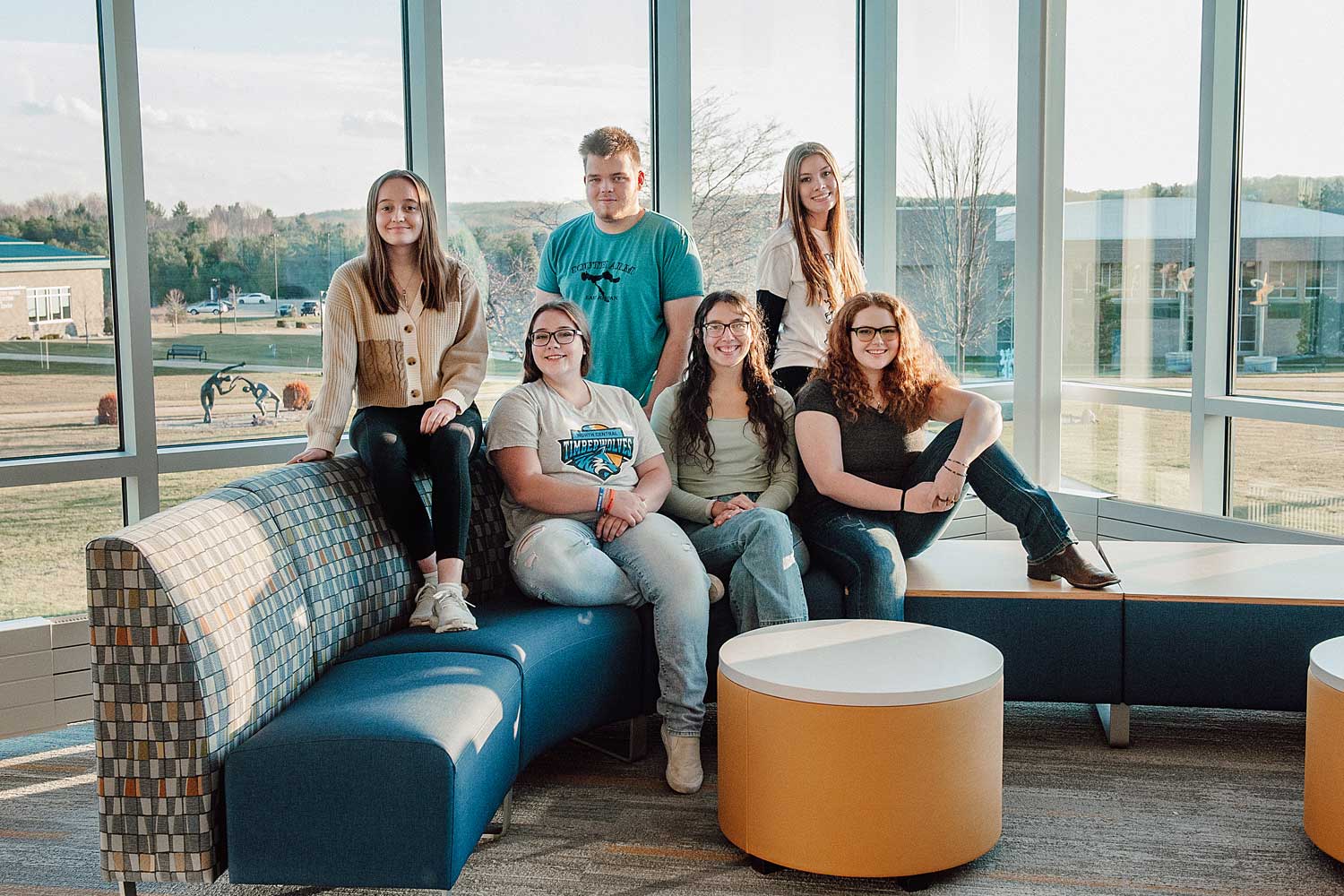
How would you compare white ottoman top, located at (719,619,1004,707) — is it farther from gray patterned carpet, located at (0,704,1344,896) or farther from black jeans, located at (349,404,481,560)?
black jeans, located at (349,404,481,560)

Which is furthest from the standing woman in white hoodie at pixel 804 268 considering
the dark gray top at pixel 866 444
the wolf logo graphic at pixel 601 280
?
the wolf logo graphic at pixel 601 280

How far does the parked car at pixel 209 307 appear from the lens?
3.93 metres

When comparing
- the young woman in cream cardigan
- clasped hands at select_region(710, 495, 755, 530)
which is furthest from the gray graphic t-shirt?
clasped hands at select_region(710, 495, 755, 530)

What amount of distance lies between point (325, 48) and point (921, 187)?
8.81ft

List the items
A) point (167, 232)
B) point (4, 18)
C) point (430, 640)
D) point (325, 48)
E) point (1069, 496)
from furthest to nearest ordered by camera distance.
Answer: point (1069, 496) → point (325, 48) → point (167, 232) → point (4, 18) → point (430, 640)

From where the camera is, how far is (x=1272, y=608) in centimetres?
329

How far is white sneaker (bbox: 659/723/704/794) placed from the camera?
3064 mm

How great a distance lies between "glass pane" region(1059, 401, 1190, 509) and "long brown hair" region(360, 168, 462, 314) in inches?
127

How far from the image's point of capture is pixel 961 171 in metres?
5.51

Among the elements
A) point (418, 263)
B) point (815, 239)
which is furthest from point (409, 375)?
point (815, 239)

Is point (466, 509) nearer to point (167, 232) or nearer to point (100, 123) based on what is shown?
point (167, 232)

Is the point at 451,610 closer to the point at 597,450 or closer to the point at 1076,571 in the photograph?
the point at 597,450

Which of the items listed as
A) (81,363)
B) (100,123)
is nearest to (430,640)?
(81,363)

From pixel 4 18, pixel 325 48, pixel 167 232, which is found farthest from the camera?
pixel 325 48
